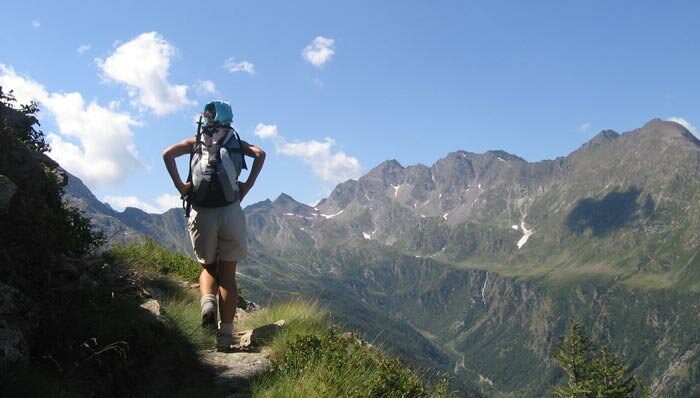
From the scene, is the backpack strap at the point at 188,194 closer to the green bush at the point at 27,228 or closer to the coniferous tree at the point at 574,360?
the green bush at the point at 27,228

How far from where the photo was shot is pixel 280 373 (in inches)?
235

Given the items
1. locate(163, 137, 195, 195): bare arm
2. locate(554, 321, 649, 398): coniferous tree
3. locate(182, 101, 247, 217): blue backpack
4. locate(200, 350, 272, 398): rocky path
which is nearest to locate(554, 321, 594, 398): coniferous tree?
locate(554, 321, 649, 398): coniferous tree

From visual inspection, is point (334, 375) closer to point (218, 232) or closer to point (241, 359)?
point (241, 359)

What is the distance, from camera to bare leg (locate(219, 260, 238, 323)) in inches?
307

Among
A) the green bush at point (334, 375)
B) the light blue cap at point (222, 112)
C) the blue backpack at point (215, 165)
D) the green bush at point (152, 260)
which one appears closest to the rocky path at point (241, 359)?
the green bush at point (334, 375)

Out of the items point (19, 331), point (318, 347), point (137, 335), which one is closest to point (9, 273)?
point (19, 331)

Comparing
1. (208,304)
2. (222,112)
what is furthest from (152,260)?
(222,112)

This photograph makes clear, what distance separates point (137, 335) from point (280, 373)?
1643mm

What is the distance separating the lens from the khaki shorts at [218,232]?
25.2 ft

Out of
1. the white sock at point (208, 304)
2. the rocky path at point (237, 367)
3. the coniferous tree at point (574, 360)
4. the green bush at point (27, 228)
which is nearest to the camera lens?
the green bush at point (27, 228)

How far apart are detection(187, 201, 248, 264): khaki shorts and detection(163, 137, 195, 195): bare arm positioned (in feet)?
1.17

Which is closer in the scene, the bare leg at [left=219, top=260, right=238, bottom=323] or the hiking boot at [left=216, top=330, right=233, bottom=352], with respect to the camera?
the hiking boot at [left=216, top=330, right=233, bottom=352]

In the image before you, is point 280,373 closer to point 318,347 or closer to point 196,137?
point 318,347

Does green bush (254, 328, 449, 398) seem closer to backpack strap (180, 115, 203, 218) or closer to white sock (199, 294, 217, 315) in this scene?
white sock (199, 294, 217, 315)
